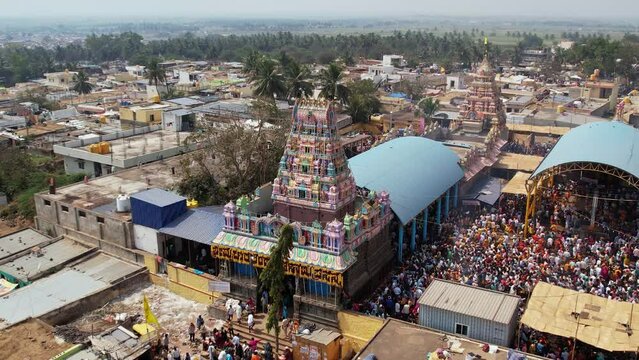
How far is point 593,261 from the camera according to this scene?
2367cm

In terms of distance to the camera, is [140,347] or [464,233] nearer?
[140,347]

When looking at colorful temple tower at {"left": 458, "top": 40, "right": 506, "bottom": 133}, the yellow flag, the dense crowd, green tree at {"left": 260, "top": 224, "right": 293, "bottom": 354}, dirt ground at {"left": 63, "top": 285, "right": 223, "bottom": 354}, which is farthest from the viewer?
colorful temple tower at {"left": 458, "top": 40, "right": 506, "bottom": 133}

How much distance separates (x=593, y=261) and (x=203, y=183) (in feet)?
58.3

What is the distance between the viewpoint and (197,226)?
24.6 meters

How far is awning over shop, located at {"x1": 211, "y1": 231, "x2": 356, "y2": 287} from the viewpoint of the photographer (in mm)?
19969

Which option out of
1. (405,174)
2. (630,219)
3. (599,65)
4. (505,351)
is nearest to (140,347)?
(505,351)

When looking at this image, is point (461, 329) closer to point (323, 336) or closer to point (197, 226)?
point (323, 336)

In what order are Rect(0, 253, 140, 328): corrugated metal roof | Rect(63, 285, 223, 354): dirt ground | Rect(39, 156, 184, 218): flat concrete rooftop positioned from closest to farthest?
Rect(63, 285, 223, 354): dirt ground, Rect(0, 253, 140, 328): corrugated metal roof, Rect(39, 156, 184, 218): flat concrete rooftop

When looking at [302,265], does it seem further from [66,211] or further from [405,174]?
[66,211]

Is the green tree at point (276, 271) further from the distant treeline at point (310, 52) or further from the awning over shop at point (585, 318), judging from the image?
the distant treeline at point (310, 52)

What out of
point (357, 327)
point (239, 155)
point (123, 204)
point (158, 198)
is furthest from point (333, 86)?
point (357, 327)

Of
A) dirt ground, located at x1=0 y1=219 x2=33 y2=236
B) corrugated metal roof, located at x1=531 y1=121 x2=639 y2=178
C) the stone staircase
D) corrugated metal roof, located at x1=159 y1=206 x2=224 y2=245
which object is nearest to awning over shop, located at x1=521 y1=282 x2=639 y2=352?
the stone staircase

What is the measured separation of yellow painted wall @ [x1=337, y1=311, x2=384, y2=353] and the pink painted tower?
11.8 ft

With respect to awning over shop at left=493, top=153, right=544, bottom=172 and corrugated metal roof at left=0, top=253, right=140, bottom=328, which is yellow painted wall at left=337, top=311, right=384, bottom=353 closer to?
corrugated metal roof at left=0, top=253, right=140, bottom=328
